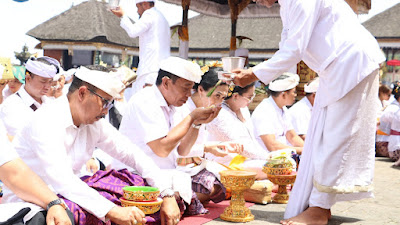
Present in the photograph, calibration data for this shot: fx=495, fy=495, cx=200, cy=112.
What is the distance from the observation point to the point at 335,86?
356 centimetres

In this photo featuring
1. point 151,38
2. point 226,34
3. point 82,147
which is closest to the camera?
point 82,147

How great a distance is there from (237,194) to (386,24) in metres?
32.6

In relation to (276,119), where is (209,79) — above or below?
above

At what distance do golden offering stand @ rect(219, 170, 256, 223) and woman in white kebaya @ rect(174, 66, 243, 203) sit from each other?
34 cm

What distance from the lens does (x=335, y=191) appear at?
3.52m

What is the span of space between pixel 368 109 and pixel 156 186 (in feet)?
5.36

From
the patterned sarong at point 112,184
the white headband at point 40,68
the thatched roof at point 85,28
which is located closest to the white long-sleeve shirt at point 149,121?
the patterned sarong at point 112,184

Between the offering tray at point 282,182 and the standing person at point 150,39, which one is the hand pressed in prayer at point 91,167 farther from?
the standing person at point 150,39

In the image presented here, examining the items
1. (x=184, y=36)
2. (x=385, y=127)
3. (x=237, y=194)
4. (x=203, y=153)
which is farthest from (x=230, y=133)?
(x=385, y=127)

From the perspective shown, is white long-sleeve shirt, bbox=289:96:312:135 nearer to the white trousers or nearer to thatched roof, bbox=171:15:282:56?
the white trousers

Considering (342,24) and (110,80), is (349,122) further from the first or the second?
(110,80)

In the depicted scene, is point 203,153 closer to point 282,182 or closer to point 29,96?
point 282,182

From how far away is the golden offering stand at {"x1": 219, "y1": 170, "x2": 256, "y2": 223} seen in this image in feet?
12.3

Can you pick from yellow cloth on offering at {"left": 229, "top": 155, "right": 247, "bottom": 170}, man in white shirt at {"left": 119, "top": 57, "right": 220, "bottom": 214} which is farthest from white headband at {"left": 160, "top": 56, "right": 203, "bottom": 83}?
yellow cloth on offering at {"left": 229, "top": 155, "right": 247, "bottom": 170}
